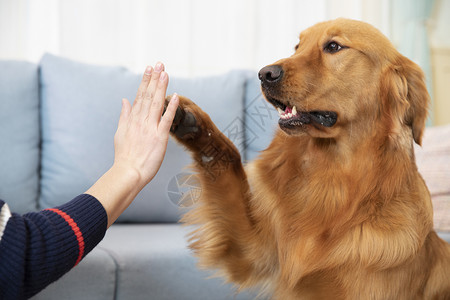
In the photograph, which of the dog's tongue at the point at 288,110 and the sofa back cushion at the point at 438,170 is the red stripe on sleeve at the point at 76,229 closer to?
the dog's tongue at the point at 288,110

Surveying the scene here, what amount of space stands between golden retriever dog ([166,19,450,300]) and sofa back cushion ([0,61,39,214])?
0.98m

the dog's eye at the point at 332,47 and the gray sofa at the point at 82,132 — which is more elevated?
the dog's eye at the point at 332,47

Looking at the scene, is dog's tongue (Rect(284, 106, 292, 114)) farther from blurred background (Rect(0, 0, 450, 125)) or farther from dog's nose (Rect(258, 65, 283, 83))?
blurred background (Rect(0, 0, 450, 125))

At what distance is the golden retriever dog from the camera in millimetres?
1215

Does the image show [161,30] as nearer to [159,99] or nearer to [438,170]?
[438,170]

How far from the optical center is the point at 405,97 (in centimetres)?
130

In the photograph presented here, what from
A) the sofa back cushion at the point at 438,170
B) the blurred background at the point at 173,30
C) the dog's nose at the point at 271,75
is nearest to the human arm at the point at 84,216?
the dog's nose at the point at 271,75

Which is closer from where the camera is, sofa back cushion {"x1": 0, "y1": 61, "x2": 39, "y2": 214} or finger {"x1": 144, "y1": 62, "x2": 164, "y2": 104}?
finger {"x1": 144, "y1": 62, "x2": 164, "y2": 104}

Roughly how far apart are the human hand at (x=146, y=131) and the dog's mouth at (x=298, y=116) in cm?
31

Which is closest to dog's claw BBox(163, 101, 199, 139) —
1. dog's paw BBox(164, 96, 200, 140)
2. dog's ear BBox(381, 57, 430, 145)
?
dog's paw BBox(164, 96, 200, 140)

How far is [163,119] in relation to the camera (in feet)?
3.32

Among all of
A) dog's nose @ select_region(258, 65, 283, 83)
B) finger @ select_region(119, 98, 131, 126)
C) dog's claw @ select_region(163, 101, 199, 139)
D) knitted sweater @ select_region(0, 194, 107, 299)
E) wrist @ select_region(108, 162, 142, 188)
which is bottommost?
knitted sweater @ select_region(0, 194, 107, 299)

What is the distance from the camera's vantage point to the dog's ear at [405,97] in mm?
1286

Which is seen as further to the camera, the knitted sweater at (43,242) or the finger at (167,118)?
the finger at (167,118)
